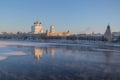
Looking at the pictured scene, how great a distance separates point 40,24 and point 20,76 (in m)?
163

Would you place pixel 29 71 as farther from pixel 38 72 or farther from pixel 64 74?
pixel 64 74

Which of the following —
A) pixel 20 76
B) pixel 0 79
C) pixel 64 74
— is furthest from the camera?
pixel 64 74

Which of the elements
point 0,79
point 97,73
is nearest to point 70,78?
point 97,73

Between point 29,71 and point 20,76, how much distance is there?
134 centimetres

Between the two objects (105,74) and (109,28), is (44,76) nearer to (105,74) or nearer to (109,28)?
(105,74)

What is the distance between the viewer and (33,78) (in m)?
10.3

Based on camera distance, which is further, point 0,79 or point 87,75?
point 87,75

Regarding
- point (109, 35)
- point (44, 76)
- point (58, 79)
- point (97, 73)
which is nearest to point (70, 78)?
point (58, 79)

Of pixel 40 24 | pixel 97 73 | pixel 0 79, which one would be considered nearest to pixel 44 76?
pixel 0 79

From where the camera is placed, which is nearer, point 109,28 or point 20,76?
point 20,76

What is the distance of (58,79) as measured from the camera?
399 inches

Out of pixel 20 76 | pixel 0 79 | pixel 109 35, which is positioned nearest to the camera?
pixel 0 79

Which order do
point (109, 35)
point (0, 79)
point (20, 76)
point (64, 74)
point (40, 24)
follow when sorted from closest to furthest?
point (0, 79) → point (20, 76) → point (64, 74) → point (109, 35) → point (40, 24)

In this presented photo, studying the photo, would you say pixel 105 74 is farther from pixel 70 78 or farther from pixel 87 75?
pixel 70 78
